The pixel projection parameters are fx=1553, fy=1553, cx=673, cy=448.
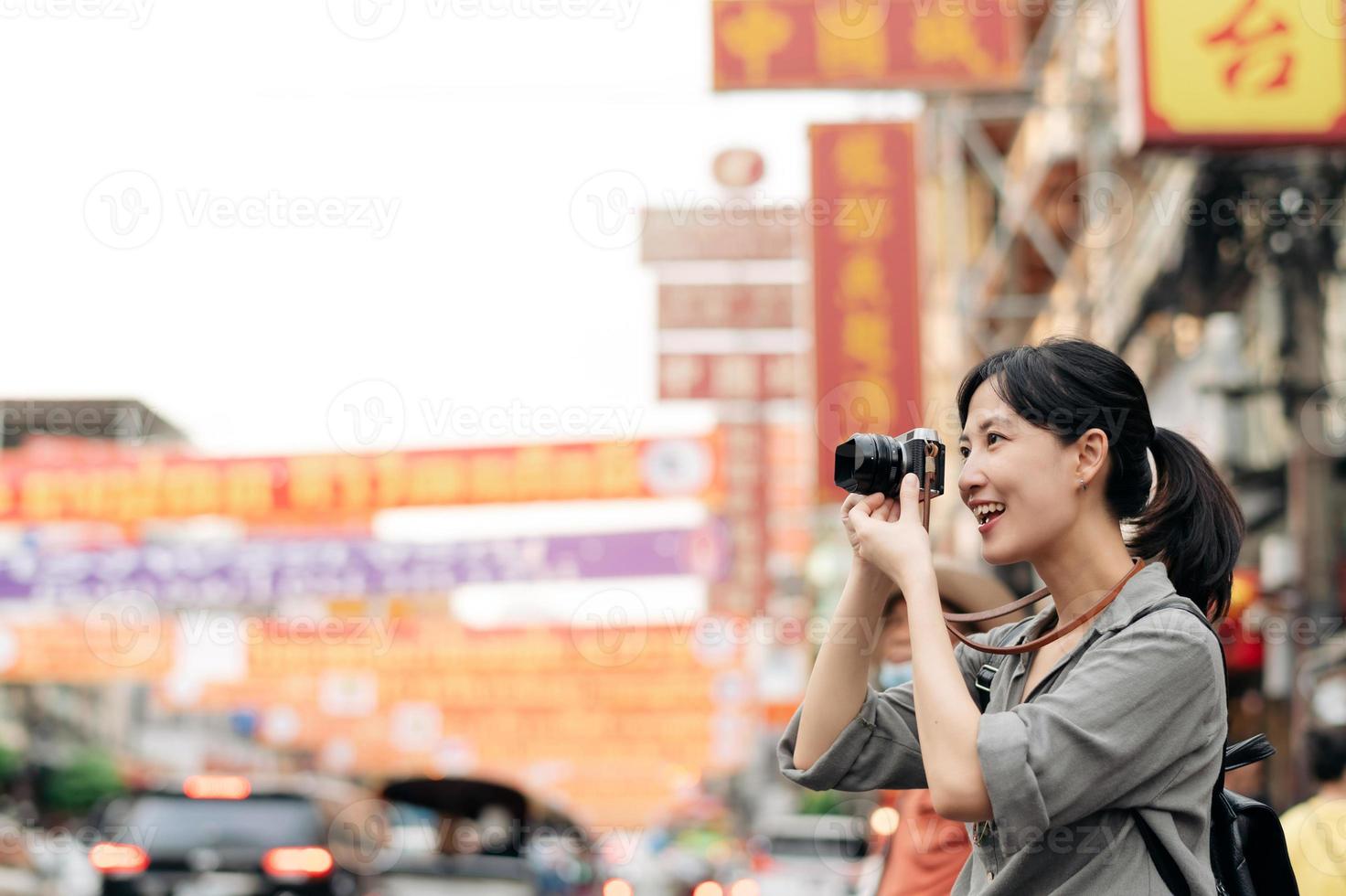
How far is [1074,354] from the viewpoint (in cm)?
198

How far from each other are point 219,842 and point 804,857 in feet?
17.2

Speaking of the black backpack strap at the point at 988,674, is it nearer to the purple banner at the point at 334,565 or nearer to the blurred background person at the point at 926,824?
the blurred background person at the point at 926,824

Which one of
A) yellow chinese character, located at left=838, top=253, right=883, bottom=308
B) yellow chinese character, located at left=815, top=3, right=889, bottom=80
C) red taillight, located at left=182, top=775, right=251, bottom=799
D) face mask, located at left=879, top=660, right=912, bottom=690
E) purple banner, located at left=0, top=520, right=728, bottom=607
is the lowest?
red taillight, located at left=182, top=775, right=251, bottom=799

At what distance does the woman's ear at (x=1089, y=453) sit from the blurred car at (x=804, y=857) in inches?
352

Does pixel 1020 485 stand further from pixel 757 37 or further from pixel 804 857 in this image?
pixel 804 857

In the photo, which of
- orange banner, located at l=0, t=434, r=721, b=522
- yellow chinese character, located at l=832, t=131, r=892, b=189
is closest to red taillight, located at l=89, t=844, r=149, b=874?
yellow chinese character, located at l=832, t=131, r=892, b=189

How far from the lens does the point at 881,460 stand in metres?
1.99

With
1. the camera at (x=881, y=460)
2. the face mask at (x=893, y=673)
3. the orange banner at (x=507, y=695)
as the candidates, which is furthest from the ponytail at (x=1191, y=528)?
the orange banner at (x=507, y=695)

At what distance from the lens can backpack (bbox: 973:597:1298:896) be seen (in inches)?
71.3

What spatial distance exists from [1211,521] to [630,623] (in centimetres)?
1883

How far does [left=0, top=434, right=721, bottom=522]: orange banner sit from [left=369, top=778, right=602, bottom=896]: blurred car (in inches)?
148

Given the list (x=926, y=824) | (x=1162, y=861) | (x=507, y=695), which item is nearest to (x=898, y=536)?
(x=1162, y=861)

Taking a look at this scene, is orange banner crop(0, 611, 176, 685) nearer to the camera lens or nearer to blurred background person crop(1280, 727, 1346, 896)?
blurred background person crop(1280, 727, 1346, 896)

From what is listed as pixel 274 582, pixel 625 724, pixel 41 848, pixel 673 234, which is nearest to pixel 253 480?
pixel 274 582
